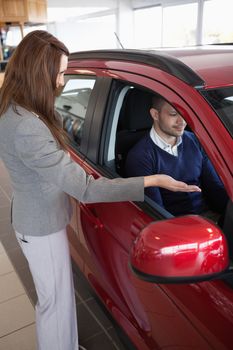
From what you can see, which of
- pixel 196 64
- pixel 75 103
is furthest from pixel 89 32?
pixel 196 64

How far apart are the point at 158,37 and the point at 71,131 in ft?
32.0

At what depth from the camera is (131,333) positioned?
56.3 inches

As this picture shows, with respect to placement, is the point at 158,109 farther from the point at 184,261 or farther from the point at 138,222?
the point at 184,261

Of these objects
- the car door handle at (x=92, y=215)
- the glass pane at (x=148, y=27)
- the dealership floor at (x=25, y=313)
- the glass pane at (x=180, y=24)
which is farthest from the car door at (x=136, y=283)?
the glass pane at (x=148, y=27)

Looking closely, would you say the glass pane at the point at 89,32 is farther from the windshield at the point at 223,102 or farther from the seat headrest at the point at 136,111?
the windshield at the point at 223,102

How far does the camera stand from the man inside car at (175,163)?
63.9 inches

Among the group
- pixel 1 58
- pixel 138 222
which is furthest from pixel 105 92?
pixel 1 58

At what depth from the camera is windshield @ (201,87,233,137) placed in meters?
1.04

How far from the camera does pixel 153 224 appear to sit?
888 millimetres

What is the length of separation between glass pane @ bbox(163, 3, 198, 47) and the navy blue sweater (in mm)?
7975

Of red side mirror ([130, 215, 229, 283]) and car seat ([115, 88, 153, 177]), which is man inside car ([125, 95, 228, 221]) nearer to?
car seat ([115, 88, 153, 177])

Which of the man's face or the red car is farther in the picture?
the man's face

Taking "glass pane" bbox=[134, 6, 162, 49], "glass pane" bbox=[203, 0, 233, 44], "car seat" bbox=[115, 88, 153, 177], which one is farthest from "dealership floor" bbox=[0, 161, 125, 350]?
"glass pane" bbox=[134, 6, 162, 49]

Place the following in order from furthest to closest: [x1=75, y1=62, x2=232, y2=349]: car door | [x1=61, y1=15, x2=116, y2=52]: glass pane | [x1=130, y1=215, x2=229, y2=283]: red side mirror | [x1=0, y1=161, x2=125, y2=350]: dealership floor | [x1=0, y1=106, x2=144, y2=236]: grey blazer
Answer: [x1=61, y1=15, x2=116, y2=52]: glass pane → [x1=0, y1=161, x2=125, y2=350]: dealership floor → [x1=0, y1=106, x2=144, y2=236]: grey blazer → [x1=75, y1=62, x2=232, y2=349]: car door → [x1=130, y1=215, x2=229, y2=283]: red side mirror
